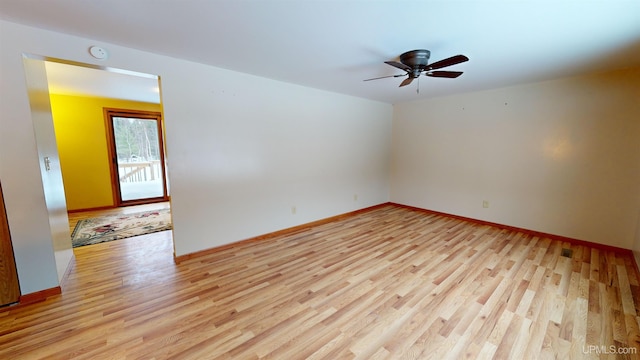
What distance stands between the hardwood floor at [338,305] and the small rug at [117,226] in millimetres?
418

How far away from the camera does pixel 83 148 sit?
4918mm

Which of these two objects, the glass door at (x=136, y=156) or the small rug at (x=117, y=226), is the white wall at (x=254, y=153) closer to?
the small rug at (x=117, y=226)

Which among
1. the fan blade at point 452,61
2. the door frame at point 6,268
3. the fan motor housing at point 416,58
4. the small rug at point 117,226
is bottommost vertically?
the small rug at point 117,226

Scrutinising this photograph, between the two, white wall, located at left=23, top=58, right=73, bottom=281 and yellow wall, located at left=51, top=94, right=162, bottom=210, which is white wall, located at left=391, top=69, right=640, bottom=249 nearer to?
white wall, located at left=23, top=58, right=73, bottom=281

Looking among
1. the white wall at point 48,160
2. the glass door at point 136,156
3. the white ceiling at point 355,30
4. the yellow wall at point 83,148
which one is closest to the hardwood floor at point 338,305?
the white wall at point 48,160

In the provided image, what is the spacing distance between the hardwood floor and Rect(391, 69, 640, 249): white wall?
572 mm

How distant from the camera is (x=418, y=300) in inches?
84.4

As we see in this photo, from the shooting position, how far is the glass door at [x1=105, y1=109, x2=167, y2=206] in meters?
5.33

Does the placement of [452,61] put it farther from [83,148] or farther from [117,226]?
[83,148]

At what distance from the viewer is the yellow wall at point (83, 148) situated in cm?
470

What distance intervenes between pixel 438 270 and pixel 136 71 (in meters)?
3.78

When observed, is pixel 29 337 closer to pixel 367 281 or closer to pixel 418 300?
pixel 367 281

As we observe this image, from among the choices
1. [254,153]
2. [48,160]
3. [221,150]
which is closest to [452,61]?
[254,153]

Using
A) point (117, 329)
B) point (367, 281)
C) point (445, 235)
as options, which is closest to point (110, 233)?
point (117, 329)
